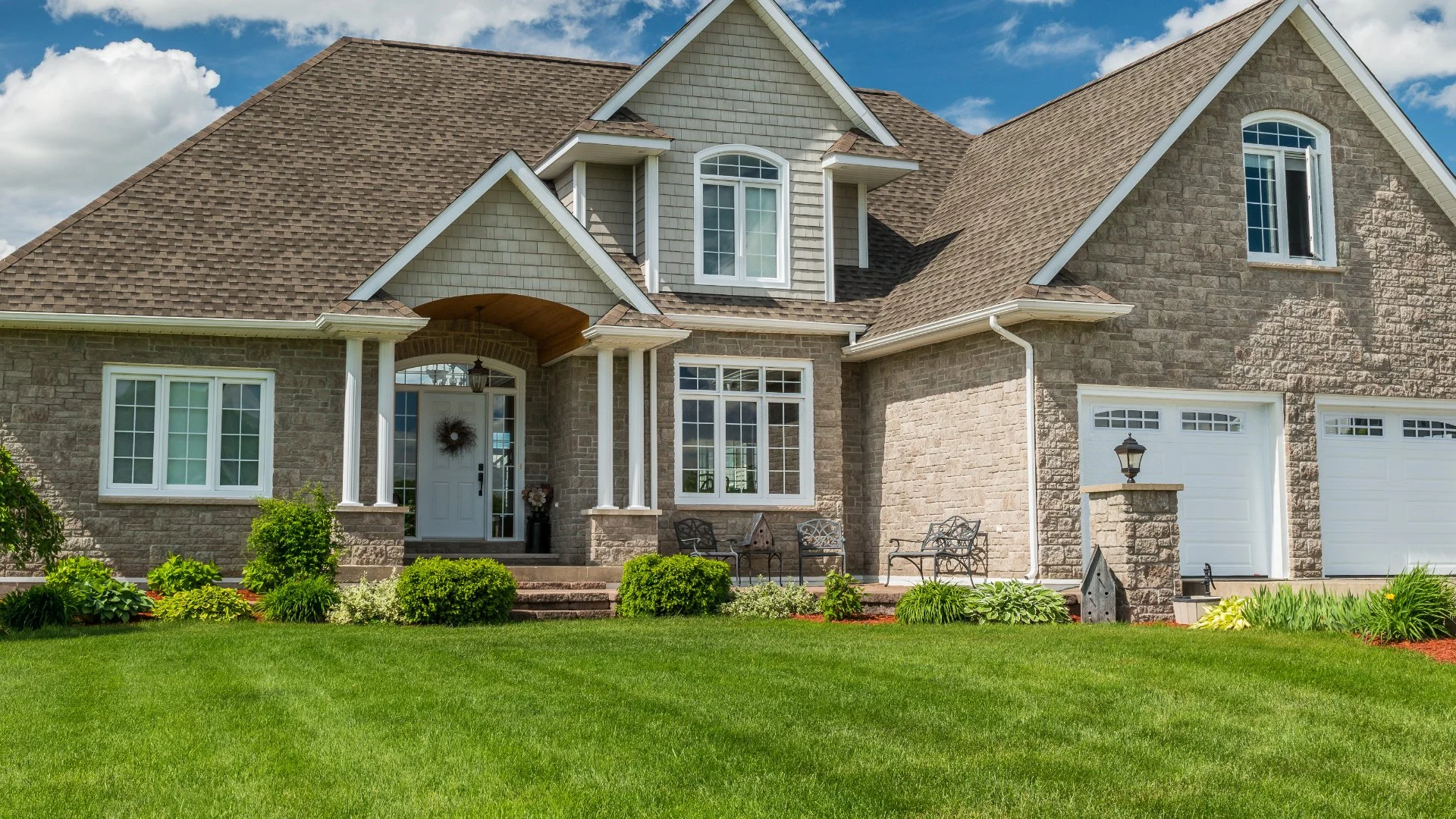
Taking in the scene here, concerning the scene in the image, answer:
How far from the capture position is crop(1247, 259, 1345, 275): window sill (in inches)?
657

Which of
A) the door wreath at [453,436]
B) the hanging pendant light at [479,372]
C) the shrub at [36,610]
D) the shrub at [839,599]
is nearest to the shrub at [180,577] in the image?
the shrub at [36,610]

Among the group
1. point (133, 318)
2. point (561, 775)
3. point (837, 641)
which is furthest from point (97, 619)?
point (561, 775)

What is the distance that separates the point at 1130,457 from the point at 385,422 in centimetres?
796

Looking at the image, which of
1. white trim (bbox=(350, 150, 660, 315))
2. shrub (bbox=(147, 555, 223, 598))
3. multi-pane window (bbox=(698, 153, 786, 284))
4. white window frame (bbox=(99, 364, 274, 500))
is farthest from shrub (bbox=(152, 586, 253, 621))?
multi-pane window (bbox=(698, 153, 786, 284))

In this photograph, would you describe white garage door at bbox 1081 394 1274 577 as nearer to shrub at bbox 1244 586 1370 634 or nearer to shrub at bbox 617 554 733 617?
shrub at bbox 1244 586 1370 634

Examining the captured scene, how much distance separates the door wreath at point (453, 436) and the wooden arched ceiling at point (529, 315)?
1319mm

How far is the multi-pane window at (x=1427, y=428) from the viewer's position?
17547mm

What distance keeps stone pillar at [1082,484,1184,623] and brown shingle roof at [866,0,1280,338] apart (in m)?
2.74

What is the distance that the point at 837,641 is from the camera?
37.1ft

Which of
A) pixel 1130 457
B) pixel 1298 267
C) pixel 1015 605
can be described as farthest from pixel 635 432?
pixel 1298 267

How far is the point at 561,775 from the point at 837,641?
5.22 metres

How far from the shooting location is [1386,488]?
17250 mm

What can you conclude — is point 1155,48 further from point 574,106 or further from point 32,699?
point 32,699

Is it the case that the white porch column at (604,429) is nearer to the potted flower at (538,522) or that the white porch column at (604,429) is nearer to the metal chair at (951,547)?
the potted flower at (538,522)
